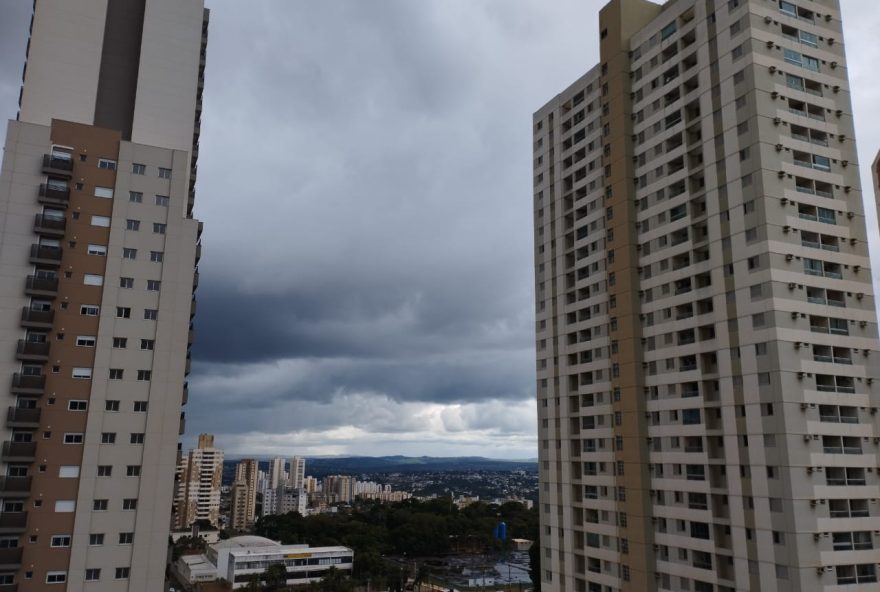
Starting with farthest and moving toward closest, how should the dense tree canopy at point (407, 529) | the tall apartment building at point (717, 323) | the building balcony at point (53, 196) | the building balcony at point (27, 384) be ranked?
the dense tree canopy at point (407, 529), the building balcony at point (53, 196), the building balcony at point (27, 384), the tall apartment building at point (717, 323)

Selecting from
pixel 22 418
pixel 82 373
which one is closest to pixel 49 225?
pixel 82 373

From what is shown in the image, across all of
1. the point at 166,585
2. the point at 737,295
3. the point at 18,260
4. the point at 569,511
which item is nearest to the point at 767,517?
the point at 737,295

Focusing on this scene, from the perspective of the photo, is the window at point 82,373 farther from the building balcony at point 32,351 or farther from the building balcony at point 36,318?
the building balcony at point 36,318

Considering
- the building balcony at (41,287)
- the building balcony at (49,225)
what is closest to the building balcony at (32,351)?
the building balcony at (41,287)

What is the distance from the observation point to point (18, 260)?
4650 cm

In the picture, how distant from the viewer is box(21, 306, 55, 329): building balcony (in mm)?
45312

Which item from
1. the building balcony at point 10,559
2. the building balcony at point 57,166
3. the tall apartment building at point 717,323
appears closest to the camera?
the tall apartment building at point 717,323

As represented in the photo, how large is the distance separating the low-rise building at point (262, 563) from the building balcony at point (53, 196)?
83.7m

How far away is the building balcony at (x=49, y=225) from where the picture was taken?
46938 millimetres

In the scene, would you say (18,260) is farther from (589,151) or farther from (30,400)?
(589,151)

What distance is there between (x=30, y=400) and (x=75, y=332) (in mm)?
5552

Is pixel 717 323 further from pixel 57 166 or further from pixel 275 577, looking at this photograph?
pixel 275 577

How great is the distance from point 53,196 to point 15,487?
Result: 2124 centimetres

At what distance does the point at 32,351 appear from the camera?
45125mm
